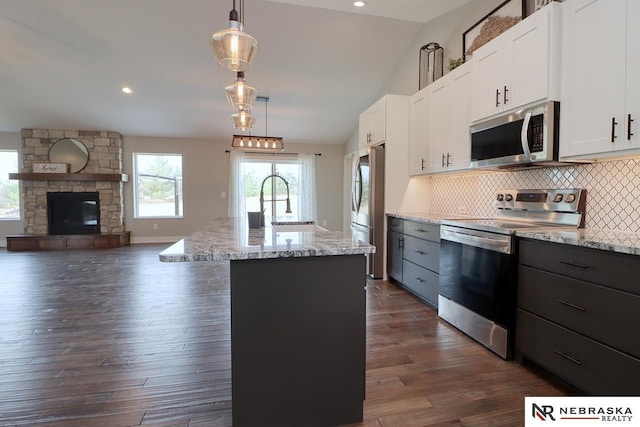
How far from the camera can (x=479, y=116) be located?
2.73 m

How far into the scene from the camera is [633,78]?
167 cm

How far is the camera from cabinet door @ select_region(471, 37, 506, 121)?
2.52 metres

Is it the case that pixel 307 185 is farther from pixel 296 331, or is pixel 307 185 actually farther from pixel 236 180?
pixel 296 331

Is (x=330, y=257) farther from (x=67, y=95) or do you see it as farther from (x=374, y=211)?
(x=67, y=95)

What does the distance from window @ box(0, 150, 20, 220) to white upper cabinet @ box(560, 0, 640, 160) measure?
30.1ft

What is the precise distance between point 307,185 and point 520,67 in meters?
5.70

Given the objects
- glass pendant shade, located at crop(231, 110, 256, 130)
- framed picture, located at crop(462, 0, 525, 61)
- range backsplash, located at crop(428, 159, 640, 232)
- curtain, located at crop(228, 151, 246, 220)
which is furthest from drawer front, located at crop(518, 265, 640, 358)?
curtain, located at crop(228, 151, 246, 220)

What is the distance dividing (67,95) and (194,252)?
6005mm

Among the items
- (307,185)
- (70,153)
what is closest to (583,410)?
(307,185)

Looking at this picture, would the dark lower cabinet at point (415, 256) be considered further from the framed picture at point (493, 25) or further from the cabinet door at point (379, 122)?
the framed picture at point (493, 25)

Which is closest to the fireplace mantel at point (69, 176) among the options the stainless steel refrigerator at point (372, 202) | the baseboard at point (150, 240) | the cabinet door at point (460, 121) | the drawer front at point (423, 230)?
the baseboard at point (150, 240)

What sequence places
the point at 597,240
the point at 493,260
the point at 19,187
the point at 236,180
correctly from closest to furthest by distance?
the point at 597,240, the point at 493,260, the point at 19,187, the point at 236,180

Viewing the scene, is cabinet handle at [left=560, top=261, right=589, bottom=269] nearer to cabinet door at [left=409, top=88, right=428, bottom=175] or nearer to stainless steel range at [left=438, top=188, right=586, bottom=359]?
stainless steel range at [left=438, top=188, right=586, bottom=359]

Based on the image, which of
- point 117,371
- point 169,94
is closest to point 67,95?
point 169,94
